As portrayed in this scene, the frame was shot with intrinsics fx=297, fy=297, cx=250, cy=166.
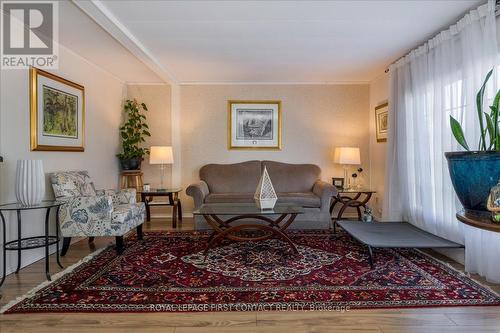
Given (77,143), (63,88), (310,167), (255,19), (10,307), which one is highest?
(255,19)

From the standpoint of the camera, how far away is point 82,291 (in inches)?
93.1

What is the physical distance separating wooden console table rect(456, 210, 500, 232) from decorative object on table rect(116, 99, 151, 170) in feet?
14.6

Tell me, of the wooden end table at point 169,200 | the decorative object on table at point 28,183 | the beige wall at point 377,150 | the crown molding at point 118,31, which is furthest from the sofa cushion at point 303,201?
the decorative object on table at point 28,183

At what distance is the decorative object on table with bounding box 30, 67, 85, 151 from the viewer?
10.3ft

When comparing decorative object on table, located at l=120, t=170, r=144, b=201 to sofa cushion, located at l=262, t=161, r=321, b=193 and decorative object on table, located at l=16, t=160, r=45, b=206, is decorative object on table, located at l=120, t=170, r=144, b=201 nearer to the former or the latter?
sofa cushion, located at l=262, t=161, r=321, b=193

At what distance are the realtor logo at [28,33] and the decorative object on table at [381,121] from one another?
4.33 m

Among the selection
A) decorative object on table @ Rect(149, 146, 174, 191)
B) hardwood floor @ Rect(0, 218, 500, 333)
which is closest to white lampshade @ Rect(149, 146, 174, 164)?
decorative object on table @ Rect(149, 146, 174, 191)

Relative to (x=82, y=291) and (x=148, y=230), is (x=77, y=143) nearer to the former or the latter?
(x=148, y=230)

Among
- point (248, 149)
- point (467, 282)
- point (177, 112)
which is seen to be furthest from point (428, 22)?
point (177, 112)

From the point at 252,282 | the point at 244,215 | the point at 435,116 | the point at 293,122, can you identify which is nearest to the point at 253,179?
the point at 293,122

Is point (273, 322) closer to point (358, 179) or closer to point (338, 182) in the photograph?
point (338, 182)

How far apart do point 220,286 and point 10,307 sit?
1.50 meters

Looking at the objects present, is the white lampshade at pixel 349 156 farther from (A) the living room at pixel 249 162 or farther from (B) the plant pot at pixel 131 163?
(B) the plant pot at pixel 131 163

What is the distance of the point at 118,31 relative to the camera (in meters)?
3.01
